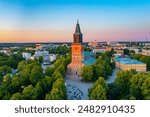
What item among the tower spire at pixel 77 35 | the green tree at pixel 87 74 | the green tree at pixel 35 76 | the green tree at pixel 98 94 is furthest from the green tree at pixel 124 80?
the tower spire at pixel 77 35

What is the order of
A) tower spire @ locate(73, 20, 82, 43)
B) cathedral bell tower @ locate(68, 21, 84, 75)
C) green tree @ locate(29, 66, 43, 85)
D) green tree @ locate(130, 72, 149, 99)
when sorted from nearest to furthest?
green tree @ locate(130, 72, 149, 99), green tree @ locate(29, 66, 43, 85), tower spire @ locate(73, 20, 82, 43), cathedral bell tower @ locate(68, 21, 84, 75)

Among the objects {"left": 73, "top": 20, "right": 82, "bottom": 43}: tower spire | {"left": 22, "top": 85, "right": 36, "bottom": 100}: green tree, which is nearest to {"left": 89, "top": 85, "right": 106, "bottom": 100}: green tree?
{"left": 22, "top": 85, "right": 36, "bottom": 100}: green tree

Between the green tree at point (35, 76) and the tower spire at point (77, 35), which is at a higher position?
the tower spire at point (77, 35)

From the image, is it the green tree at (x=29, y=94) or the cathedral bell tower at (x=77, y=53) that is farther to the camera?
the cathedral bell tower at (x=77, y=53)

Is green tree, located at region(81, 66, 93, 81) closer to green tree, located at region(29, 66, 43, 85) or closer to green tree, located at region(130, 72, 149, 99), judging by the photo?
green tree, located at region(29, 66, 43, 85)

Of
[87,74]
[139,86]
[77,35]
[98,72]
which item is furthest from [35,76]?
[77,35]

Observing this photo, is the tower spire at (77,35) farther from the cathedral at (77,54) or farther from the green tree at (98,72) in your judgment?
the green tree at (98,72)

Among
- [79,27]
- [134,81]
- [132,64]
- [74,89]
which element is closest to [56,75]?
[74,89]

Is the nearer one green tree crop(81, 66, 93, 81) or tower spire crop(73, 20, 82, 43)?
green tree crop(81, 66, 93, 81)

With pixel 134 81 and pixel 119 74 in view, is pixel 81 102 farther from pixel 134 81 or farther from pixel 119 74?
pixel 119 74

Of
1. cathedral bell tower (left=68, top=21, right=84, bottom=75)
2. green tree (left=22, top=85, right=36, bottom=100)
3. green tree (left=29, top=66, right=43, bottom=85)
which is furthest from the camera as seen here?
cathedral bell tower (left=68, top=21, right=84, bottom=75)
